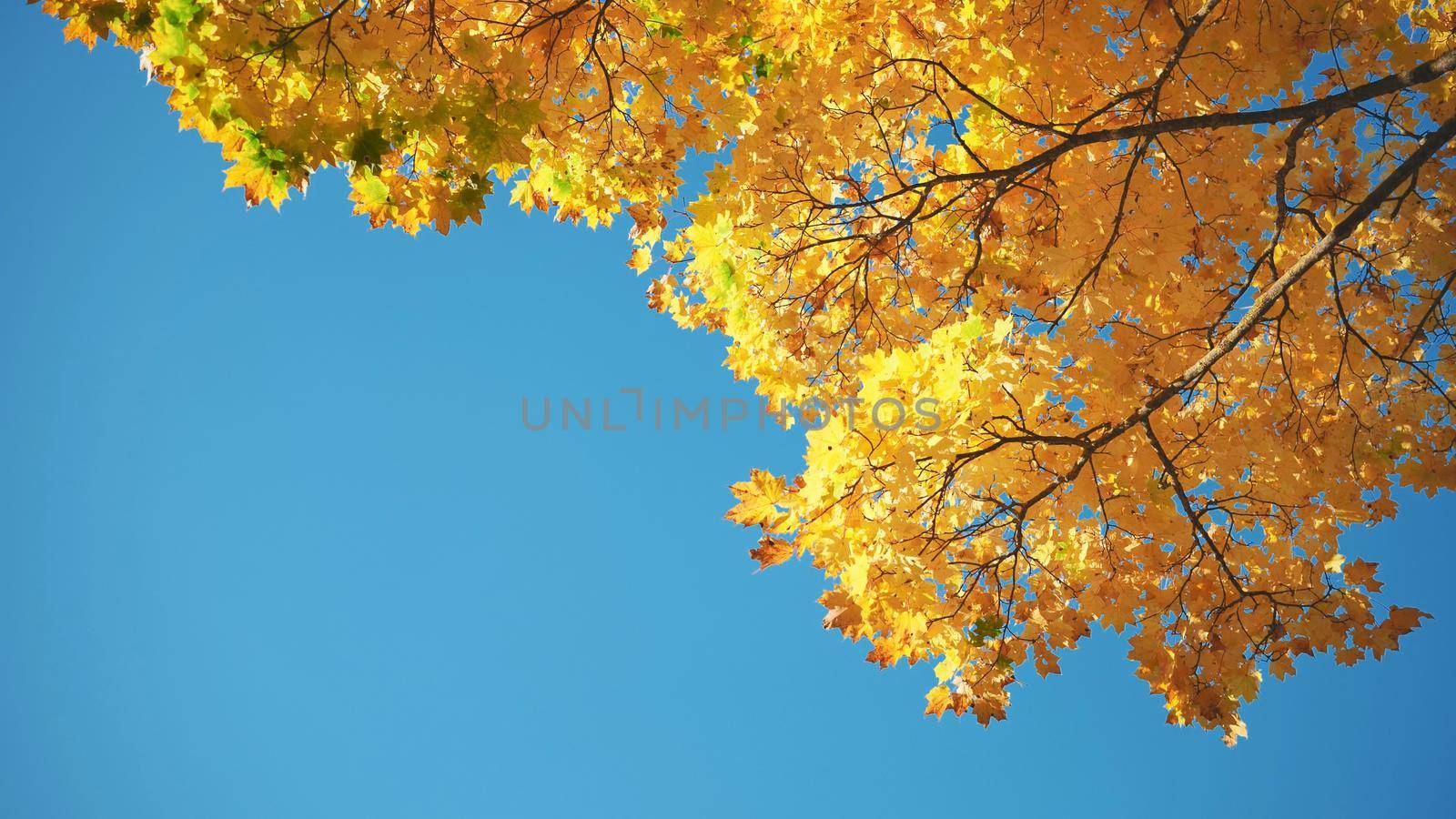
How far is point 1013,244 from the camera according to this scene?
4.03m

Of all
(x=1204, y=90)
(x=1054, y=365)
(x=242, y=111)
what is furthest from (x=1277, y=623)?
(x=242, y=111)

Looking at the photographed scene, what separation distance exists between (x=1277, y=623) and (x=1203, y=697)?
1.44 feet

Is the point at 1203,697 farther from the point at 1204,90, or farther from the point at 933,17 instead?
the point at 933,17

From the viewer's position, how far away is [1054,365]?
3.58m

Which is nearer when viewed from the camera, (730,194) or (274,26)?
(274,26)

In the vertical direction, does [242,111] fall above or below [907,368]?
above

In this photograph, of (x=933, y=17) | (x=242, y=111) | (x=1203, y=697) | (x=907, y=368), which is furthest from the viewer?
(x=933, y=17)

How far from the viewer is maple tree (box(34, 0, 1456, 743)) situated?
2902mm

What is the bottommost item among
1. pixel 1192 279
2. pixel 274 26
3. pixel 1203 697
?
pixel 1203 697

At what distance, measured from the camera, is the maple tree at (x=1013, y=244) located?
2.90m

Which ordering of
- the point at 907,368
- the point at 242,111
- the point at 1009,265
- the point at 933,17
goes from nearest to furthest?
the point at 242,111 → the point at 907,368 → the point at 933,17 → the point at 1009,265

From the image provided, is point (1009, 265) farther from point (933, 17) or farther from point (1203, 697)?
point (1203, 697)

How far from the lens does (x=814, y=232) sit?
3834mm

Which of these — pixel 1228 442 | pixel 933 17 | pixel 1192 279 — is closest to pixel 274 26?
pixel 933 17
